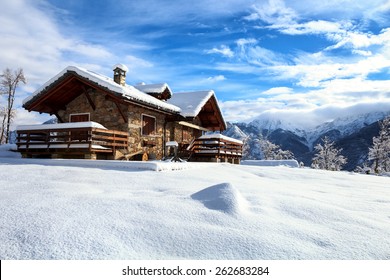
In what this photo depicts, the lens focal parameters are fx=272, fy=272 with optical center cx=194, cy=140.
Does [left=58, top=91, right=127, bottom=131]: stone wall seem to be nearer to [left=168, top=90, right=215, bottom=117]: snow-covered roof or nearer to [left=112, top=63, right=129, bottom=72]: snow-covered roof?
[left=112, top=63, right=129, bottom=72]: snow-covered roof

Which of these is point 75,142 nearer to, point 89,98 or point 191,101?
point 89,98

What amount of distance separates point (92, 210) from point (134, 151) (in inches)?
442

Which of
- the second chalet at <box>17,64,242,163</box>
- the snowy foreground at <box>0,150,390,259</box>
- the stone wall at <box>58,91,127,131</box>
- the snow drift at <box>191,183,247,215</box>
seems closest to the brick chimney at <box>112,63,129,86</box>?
the second chalet at <box>17,64,242,163</box>

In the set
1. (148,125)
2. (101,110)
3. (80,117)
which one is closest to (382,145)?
(148,125)

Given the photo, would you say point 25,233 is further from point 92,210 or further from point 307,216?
point 307,216

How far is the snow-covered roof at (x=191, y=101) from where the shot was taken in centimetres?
1783

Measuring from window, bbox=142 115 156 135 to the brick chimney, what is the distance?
2.63 m

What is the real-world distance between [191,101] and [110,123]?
23.8 ft

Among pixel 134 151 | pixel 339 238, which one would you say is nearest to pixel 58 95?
pixel 134 151

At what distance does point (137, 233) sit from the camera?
297 centimetres

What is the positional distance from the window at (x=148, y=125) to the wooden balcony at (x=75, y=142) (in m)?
2.22

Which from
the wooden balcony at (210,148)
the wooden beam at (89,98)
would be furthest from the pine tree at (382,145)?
the wooden beam at (89,98)

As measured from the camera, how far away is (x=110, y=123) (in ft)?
47.3

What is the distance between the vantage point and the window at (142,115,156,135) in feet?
51.4
